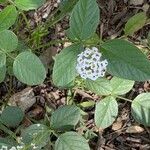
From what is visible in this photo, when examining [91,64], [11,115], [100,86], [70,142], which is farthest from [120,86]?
[11,115]

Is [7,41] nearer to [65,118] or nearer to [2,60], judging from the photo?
[2,60]

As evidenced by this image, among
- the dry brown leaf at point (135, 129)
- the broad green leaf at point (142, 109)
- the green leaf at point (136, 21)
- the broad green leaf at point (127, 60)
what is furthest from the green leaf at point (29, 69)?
the dry brown leaf at point (135, 129)

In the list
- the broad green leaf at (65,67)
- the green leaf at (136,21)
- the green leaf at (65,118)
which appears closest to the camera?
the broad green leaf at (65,67)

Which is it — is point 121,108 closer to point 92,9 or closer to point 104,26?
point 104,26

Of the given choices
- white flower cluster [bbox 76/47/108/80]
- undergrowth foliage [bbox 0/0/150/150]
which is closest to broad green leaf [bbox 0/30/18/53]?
undergrowth foliage [bbox 0/0/150/150]

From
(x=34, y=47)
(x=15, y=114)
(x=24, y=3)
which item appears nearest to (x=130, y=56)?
(x=24, y=3)

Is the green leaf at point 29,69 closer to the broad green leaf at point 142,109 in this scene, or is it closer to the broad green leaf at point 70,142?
the broad green leaf at point 70,142

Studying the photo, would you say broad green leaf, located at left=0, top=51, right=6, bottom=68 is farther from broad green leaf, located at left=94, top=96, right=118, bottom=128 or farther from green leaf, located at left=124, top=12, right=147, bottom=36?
green leaf, located at left=124, top=12, right=147, bottom=36
